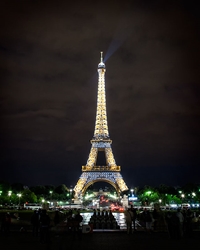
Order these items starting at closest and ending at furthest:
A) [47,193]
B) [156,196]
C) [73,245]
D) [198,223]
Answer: [73,245]
[198,223]
[156,196]
[47,193]

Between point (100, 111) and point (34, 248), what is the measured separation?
85898 millimetres

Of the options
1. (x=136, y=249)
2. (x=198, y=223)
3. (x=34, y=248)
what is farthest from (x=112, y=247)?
(x=198, y=223)

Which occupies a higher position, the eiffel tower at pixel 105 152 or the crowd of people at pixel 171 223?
the eiffel tower at pixel 105 152

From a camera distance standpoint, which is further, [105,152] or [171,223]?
[105,152]

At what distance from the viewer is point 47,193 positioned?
125 m

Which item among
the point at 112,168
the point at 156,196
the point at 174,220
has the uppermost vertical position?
the point at 112,168

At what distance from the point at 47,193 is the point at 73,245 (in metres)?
112

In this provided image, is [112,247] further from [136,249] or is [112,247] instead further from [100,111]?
[100,111]

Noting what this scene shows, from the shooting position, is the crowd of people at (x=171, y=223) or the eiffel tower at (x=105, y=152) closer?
the crowd of people at (x=171, y=223)

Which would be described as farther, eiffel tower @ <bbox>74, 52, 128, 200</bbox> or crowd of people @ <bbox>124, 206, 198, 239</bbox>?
eiffel tower @ <bbox>74, 52, 128, 200</bbox>

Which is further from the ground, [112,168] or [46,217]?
[112,168]

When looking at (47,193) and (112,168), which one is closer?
(112,168)

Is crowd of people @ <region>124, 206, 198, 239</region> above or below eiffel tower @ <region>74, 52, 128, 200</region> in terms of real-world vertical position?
below

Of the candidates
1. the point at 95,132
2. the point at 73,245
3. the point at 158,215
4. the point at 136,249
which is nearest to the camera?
the point at 136,249
